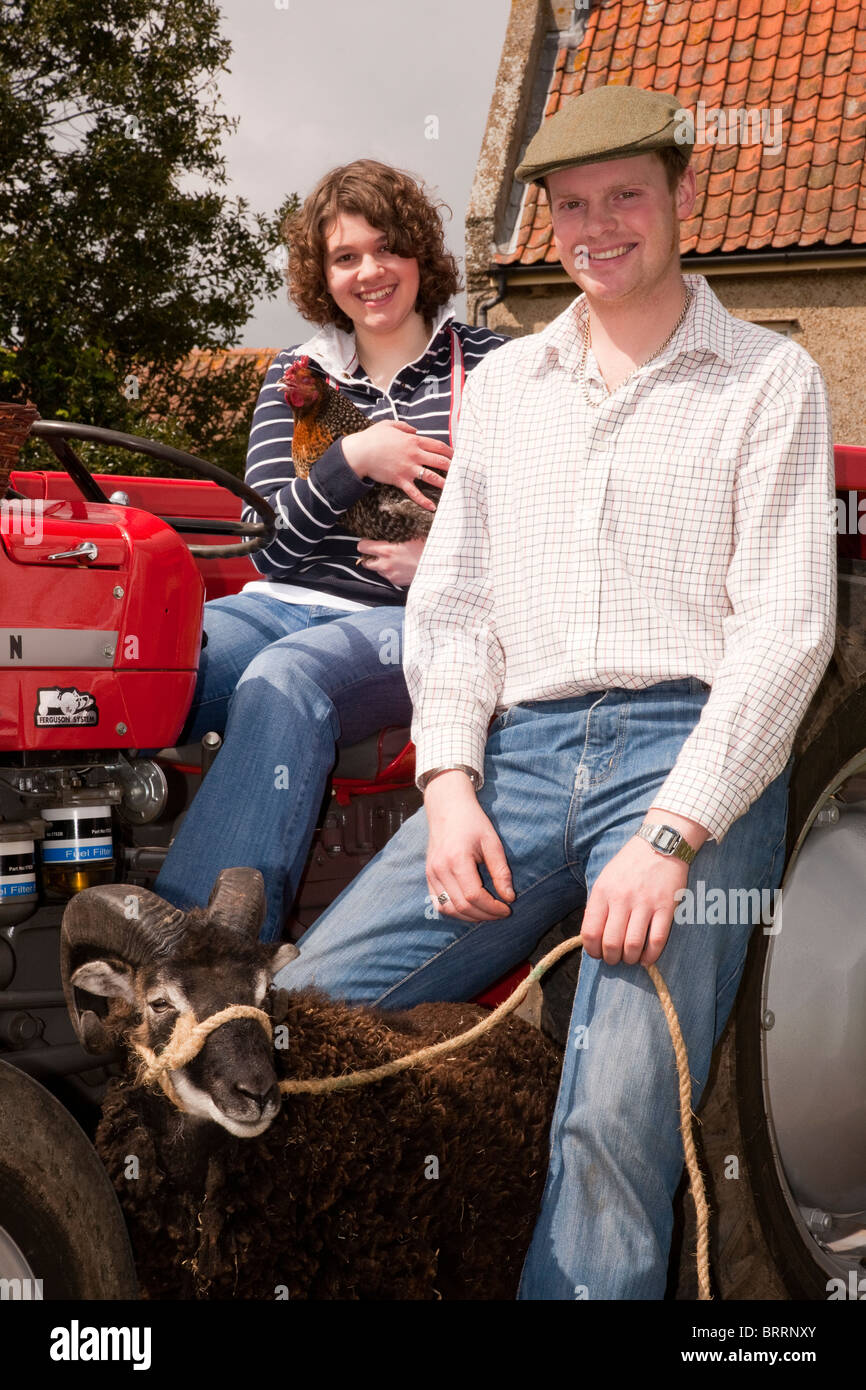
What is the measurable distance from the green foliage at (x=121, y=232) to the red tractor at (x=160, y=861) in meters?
11.4

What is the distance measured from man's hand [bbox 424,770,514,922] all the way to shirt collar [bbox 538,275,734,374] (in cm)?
73

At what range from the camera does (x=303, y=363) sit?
2799mm

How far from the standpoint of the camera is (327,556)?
2773 millimetres

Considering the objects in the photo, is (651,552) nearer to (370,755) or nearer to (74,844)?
(370,755)

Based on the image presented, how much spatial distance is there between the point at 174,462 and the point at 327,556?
0.60 meters

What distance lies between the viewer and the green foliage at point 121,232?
13.4 metres

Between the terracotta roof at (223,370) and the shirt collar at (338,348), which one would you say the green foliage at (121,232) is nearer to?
the terracotta roof at (223,370)

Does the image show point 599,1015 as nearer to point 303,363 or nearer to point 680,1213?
point 680,1213

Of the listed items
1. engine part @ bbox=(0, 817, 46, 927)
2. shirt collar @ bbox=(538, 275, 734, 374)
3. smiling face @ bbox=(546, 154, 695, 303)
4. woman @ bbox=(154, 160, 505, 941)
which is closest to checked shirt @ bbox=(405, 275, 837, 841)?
shirt collar @ bbox=(538, 275, 734, 374)

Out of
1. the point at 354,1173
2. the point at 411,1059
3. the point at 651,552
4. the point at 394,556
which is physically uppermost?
the point at 394,556

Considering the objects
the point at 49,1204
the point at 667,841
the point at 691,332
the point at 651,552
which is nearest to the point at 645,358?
the point at 691,332

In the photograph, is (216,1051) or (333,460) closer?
(216,1051)
